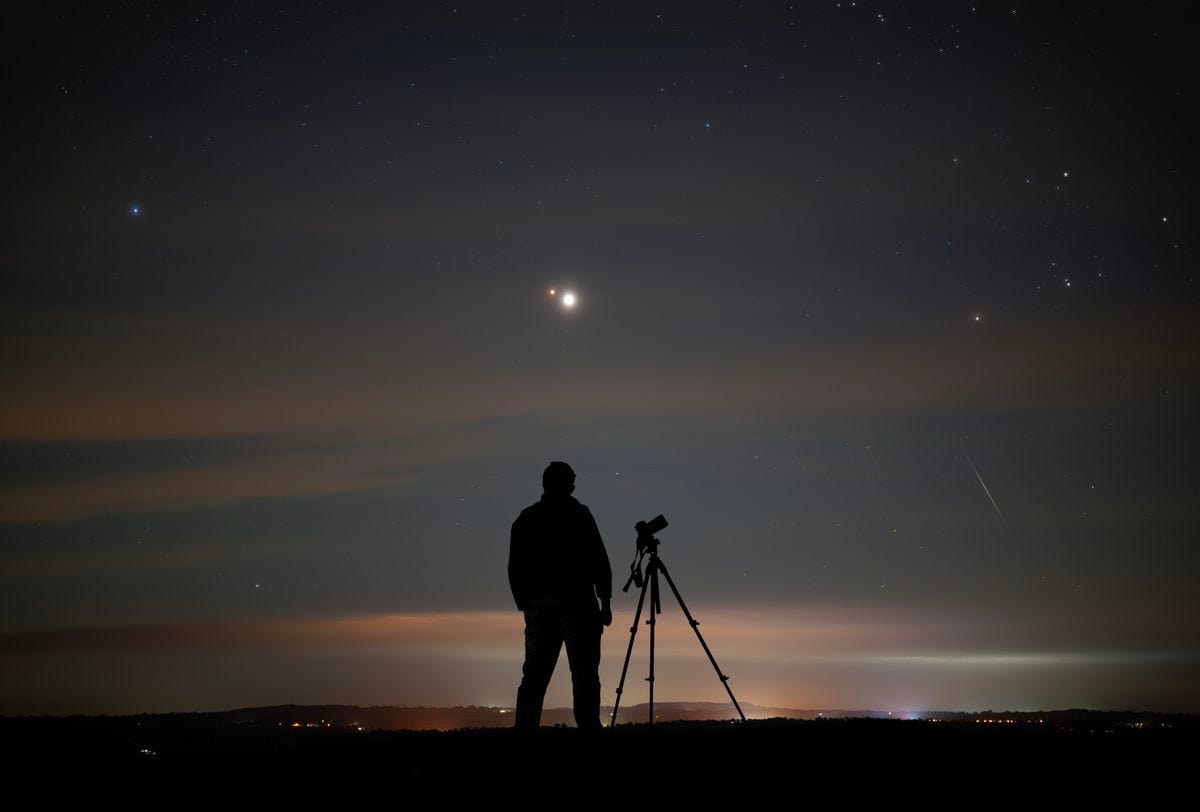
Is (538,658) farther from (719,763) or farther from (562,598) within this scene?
(719,763)

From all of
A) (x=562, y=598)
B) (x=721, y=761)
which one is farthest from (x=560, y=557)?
(x=721, y=761)

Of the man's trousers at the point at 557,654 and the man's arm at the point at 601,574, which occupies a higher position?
the man's arm at the point at 601,574

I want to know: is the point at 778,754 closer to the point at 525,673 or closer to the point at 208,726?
the point at 525,673

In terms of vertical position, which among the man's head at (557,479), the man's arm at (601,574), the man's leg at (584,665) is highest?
the man's head at (557,479)

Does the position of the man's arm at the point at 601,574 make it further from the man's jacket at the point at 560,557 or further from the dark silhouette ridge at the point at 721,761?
the dark silhouette ridge at the point at 721,761

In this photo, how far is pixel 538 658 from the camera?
9.82m

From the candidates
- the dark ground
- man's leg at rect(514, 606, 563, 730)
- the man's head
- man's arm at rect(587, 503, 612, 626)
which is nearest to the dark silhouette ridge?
the dark ground

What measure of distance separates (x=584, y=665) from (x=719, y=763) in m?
2.63

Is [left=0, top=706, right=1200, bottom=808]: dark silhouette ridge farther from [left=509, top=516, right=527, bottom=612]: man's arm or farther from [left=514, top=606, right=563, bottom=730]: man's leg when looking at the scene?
[left=509, top=516, right=527, bottom=612]: man's arm

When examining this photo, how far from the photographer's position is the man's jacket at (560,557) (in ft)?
32.3

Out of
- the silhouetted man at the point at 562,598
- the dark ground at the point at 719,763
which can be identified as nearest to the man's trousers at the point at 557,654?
the silhouetted man at the point at 562,598

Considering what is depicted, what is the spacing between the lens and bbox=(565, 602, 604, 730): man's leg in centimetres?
966

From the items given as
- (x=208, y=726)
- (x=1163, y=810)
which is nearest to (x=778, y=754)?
(x=1163, y=810)

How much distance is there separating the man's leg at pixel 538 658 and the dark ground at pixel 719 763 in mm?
384
